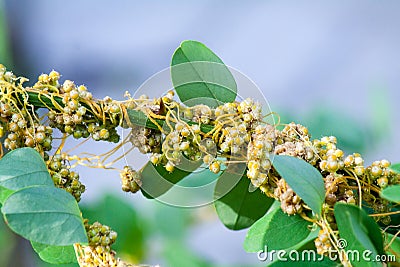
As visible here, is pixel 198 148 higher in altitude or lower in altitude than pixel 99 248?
higher

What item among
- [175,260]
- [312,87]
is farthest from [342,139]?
[312,87]

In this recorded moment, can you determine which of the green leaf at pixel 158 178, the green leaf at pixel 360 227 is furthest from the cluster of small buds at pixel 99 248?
the green leaf at pixel 360 227

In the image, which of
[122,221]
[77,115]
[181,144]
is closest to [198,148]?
[181,144]

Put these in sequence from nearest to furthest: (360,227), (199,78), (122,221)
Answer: (360,227)
(199,78)
(122,221)

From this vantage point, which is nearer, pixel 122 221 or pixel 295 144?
pixel 295 144

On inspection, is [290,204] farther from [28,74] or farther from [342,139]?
[28,74]

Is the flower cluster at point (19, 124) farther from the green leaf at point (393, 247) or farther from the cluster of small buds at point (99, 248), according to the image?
the green leaf at point (393, 247)

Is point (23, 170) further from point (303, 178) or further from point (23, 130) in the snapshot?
point (303, 178)

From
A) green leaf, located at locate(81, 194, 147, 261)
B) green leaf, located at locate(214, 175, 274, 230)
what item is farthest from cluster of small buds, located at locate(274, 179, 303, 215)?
green leaf, located at locate(81, 194, 147, 261)
